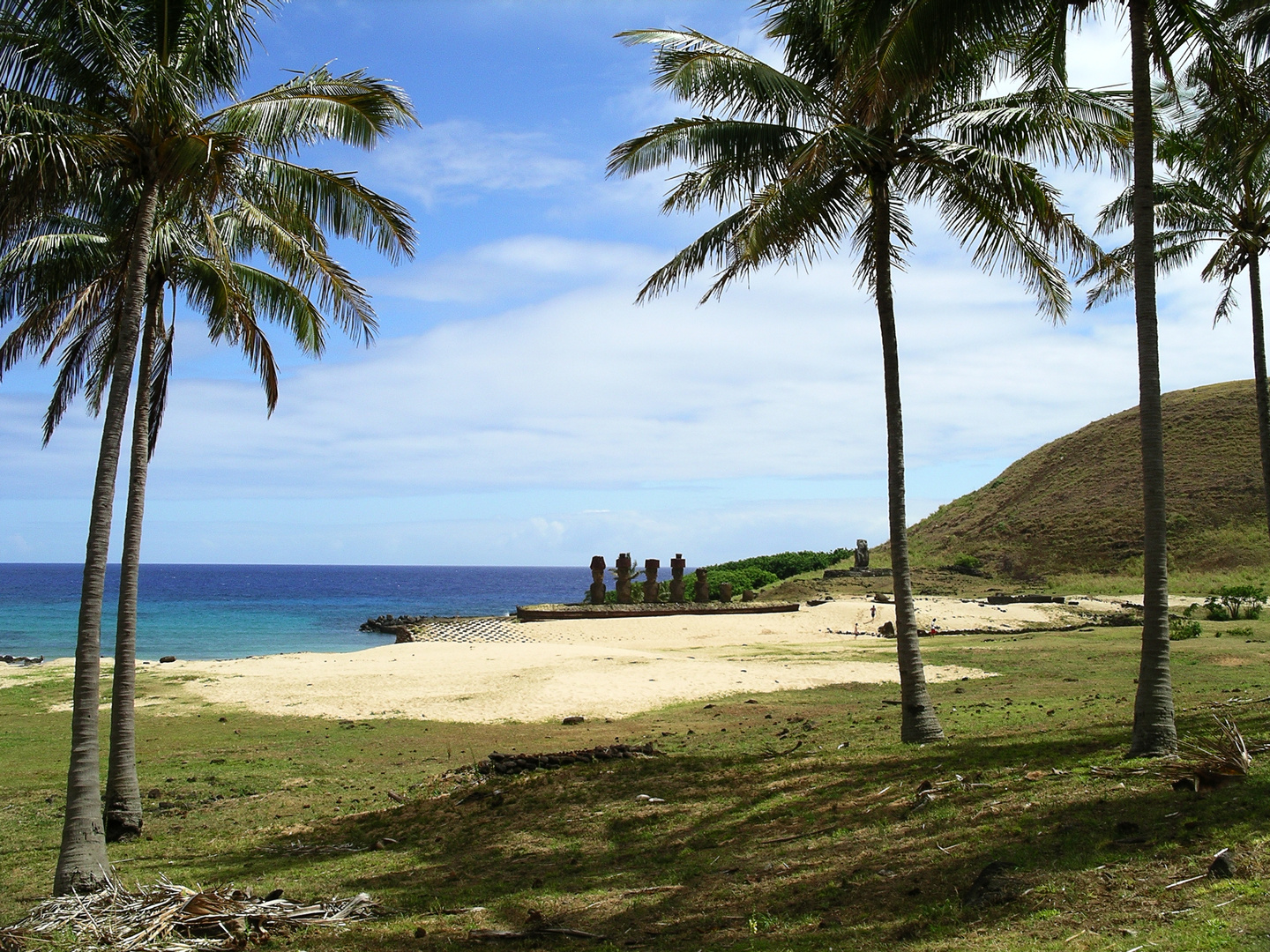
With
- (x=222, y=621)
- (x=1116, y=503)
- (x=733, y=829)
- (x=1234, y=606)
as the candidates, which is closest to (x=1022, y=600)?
(x=1234, y=606)

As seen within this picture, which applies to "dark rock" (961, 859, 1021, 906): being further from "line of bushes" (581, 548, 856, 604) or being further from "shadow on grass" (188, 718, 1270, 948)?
"line of bushes" (581, 548, 856, 604)

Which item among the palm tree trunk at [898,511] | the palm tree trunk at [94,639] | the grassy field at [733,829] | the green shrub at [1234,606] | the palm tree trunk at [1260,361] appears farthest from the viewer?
the green shrub at [1234,606]

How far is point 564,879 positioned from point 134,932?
9.25ft

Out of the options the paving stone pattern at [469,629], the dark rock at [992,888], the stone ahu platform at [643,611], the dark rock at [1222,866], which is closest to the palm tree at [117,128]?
the dark rock at [992,888]

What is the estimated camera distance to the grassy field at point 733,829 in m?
5.19

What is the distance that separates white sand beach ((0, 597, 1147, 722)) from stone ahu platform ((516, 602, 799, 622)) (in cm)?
226

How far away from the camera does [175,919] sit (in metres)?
5.85

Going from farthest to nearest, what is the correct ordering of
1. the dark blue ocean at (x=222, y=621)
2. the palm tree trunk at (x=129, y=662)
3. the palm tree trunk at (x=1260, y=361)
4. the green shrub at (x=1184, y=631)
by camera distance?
the dark blue ocean at (x=222, y=621) → the green shrub at (x=1184, y=631) → the palm tree trunk at (x=1260, y=361) → the palm tree trunk at (x=129, y=662)

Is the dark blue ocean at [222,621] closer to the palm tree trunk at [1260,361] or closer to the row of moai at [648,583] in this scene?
the row of moai at [648,583]

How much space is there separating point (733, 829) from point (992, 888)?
2713mm

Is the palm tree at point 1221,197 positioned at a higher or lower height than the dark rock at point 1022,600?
higher

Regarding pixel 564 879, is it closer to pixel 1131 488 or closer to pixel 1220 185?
pixel 1220 185

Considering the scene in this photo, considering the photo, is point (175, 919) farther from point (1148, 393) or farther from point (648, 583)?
point (648, 583)

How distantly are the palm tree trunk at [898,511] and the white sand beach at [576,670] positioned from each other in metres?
6.06
